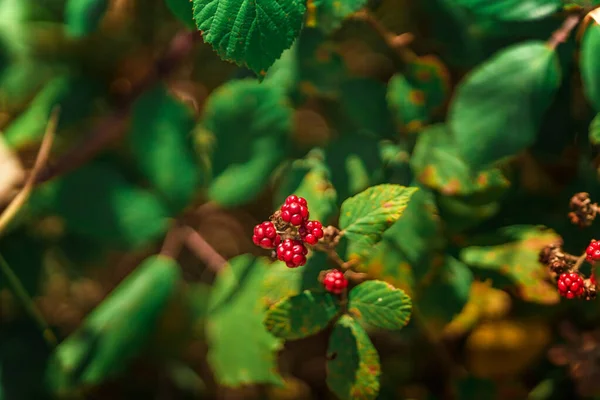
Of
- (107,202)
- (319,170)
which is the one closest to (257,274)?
(319,170)

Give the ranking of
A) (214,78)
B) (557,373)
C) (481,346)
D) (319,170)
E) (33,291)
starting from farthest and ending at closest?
(214,78), (33,291), (481,346), (557,373), (319,170)

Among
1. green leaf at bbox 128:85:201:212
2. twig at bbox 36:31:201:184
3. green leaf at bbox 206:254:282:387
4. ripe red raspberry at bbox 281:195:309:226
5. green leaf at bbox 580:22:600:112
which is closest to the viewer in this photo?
ripe red raspberry at bbox 281:195:309:226

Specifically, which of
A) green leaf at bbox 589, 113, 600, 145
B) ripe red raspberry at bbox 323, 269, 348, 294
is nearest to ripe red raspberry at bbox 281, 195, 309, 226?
ripe red raspberry at bbox 323, 269, 348, 294

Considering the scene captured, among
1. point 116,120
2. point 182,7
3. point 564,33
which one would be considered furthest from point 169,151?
point 564,33

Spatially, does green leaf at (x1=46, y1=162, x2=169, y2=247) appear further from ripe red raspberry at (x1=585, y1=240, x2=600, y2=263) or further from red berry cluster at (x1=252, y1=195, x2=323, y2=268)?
ripe red raspberry at (x1=585, y1=240, x2=600, y2=263)

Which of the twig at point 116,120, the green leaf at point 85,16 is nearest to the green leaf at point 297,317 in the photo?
the green leaf at point 85,16

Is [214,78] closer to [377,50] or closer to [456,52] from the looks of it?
[377,50]
